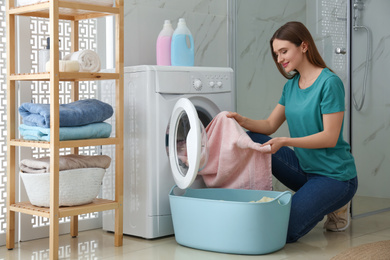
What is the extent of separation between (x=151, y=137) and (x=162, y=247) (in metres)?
0.51

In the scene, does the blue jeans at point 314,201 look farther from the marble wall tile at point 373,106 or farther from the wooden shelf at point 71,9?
the wooden shelf at point 71,9

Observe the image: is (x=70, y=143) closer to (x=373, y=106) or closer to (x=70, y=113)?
(x=70, y=113)

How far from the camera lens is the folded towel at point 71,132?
2457 mm

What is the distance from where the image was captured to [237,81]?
142 inches

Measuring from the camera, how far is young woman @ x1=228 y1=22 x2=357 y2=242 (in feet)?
8.74

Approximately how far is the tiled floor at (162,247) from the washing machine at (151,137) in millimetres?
112

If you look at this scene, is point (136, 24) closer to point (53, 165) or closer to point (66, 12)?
point (66, 12)

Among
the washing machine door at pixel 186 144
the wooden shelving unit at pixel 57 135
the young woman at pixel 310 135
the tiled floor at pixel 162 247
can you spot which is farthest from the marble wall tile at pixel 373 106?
the wooden shelving unit at pixel 57 135

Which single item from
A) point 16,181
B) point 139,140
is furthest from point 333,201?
point 16,181

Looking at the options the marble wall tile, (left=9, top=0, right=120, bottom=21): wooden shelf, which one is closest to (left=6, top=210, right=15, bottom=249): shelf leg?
(left=9, top=0, right=120, bottom=21): wooden shelf

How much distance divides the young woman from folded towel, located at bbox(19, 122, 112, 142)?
603 mm

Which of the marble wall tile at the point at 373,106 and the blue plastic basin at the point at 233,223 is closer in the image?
the blue plastic basin at the point at 233,223

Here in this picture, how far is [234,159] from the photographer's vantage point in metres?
2.73

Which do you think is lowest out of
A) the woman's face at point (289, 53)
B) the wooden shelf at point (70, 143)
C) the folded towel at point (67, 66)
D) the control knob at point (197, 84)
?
the wooden shelf at point (70, 143)
